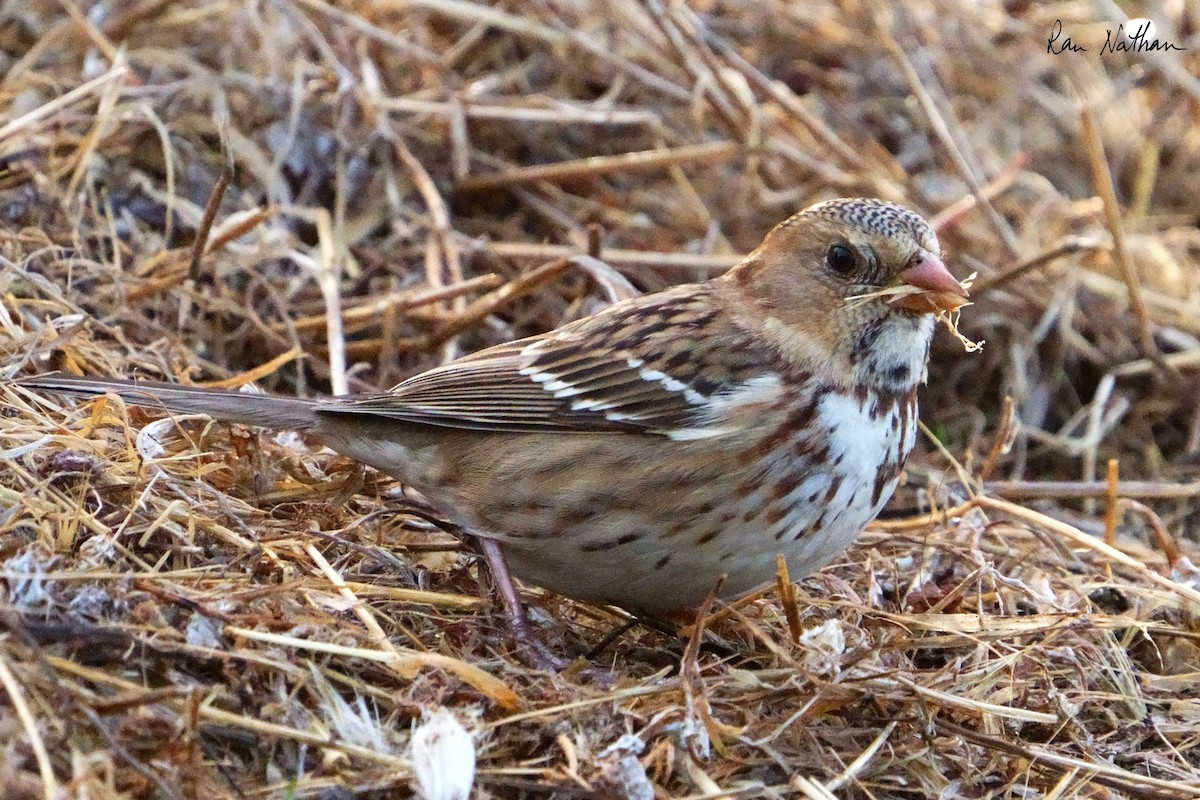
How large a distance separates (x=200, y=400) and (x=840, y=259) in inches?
59.8

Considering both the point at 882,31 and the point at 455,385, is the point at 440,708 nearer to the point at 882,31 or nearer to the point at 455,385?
the point at 455,385

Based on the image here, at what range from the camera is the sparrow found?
2953 millimetres

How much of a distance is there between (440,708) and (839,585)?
1246 millimetres

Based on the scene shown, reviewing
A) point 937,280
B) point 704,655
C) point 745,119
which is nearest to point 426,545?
point 704,655

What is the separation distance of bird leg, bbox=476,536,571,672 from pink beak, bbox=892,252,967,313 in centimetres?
107

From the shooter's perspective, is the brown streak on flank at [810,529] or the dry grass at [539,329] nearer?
the dry grass at [539,329]

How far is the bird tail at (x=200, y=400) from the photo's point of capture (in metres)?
3.11

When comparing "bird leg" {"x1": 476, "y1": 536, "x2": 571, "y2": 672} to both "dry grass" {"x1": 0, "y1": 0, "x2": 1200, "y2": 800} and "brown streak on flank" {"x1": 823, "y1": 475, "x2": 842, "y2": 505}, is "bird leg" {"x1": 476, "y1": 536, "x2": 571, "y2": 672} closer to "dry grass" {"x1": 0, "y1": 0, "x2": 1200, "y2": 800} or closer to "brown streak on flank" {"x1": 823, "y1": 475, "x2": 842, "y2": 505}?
"dry grass" {"x1": 0, "y1": 0, "x2": 1200, "y2": 800}
